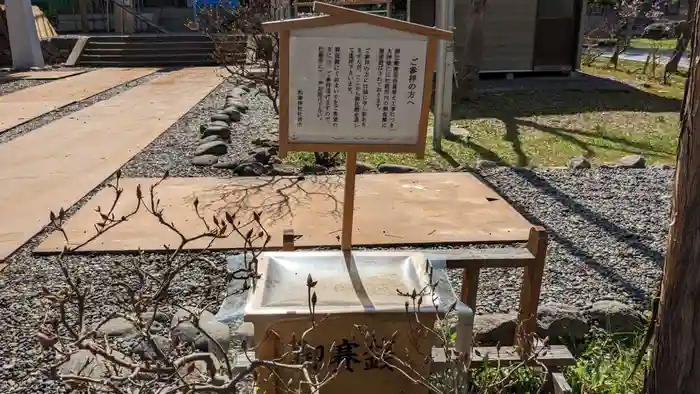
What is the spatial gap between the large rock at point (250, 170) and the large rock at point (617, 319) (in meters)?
3.45

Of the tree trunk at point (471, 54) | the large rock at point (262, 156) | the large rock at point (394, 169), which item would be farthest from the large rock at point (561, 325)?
the tree trunk at point (471, 54)

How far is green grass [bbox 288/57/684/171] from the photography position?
274 inches

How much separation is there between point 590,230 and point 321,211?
198 centimetres

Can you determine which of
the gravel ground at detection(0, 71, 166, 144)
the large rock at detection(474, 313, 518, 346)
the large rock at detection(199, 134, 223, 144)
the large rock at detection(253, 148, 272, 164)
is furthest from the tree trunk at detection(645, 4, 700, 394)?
the gravel ground at detection(0, 71, 166, 144)

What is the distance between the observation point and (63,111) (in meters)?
9.72

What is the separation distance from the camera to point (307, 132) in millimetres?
2508

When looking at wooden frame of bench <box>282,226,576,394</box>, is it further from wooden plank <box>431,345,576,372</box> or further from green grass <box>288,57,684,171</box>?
green grass <box>288,57,684,171</box>

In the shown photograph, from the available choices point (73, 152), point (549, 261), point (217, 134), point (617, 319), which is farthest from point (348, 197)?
point (73, 152)

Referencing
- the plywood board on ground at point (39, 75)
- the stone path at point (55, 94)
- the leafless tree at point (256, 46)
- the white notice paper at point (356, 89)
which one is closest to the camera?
the white notice paper at point (356, 89)

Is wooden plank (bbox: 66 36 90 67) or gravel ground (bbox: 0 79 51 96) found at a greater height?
wooden plank (bbox: 66 36 90 67)

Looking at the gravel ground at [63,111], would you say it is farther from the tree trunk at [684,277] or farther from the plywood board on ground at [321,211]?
the tree trunk at [684,277]

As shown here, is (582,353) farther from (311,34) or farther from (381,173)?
(381,173)

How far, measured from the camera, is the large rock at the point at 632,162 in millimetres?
6406

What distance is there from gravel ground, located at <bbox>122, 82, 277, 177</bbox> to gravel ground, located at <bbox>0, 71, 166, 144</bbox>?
6.15ft
